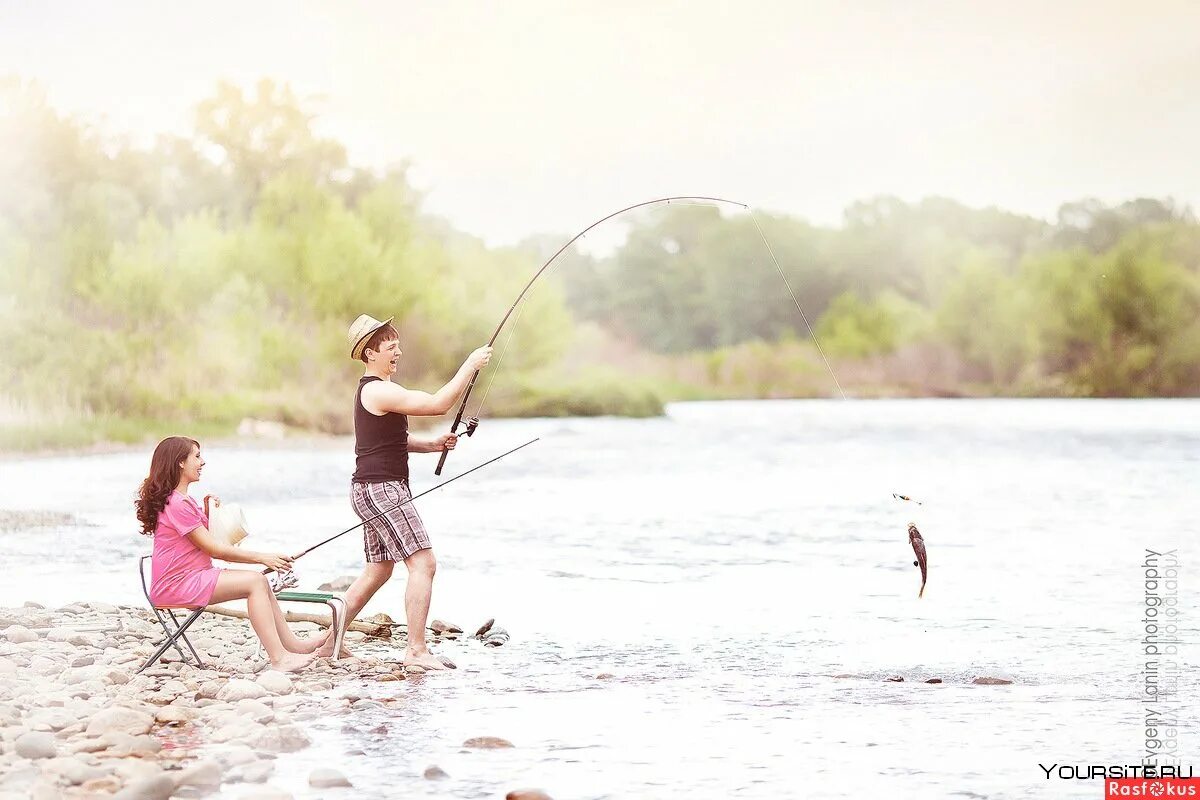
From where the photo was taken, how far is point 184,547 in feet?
17.2

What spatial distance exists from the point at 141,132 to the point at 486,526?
2477 centimetres

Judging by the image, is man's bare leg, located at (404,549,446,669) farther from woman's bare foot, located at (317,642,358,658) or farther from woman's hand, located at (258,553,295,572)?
woman's hand, located at (258,553,295,572)

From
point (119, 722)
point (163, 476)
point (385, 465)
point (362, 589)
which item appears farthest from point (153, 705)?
point (385, 465)

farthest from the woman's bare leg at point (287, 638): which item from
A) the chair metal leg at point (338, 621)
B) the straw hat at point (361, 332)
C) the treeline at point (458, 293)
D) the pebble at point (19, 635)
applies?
the treeline at point (458, 293)

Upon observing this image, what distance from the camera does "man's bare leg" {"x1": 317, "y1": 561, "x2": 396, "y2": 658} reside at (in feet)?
18.5

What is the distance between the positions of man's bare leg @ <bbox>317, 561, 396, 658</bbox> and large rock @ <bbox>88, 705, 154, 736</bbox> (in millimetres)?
1059

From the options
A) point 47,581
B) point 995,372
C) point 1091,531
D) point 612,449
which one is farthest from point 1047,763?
point 995,372

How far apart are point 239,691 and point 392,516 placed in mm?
814

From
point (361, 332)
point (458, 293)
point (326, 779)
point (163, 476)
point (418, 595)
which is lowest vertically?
point (326, 779)

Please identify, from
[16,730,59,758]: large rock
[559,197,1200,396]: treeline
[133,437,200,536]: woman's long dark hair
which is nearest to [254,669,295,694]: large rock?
[133,437,200,536]: woman's long dark hair

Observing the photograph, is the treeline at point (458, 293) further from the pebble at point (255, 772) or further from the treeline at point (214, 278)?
the pebble at point (255, 772)

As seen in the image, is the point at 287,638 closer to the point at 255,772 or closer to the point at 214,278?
the point at 255,772

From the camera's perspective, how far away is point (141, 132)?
3481 cm

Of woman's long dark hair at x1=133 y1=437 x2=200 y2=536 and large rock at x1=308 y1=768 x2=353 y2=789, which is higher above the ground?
woman's long dark hair at x1=133 y1=437 x2=200 y2=536
